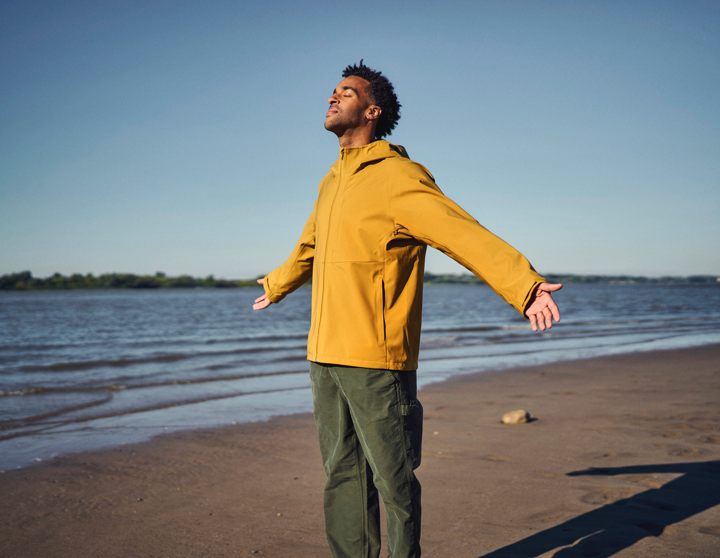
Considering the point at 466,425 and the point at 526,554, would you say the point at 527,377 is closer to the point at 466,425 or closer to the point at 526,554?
the point at 466,425

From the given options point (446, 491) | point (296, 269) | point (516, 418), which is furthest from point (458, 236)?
point (516, 418)

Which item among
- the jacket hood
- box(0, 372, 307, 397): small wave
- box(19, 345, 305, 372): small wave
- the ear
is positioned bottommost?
box(19, 345, 305, 372): small wave

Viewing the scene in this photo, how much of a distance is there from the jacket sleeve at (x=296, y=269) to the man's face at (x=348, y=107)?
1.21 feet

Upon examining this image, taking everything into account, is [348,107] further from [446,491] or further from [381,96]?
[446,491]

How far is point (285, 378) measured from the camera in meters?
9.68

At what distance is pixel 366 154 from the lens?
192 centimetres

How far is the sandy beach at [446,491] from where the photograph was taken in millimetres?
Result: 2793

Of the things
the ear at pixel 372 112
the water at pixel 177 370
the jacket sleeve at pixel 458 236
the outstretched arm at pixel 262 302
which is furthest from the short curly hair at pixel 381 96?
the water at pixel 177 370

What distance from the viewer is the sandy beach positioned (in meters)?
2.79

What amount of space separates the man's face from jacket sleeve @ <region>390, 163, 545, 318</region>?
1.17ft

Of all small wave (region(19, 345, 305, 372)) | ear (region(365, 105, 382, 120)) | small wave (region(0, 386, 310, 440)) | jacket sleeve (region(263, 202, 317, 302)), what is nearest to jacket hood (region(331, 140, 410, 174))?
ear (region(365, 105, 382, 120))

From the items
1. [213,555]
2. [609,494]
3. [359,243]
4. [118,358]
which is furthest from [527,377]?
[118,358]

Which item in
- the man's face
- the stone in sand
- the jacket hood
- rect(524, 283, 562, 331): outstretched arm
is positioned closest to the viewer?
rect(524, 283, 562, 331): outstretched arm

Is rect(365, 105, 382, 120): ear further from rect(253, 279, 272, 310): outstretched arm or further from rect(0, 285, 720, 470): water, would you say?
rect(0, 285, 720, 470): water
